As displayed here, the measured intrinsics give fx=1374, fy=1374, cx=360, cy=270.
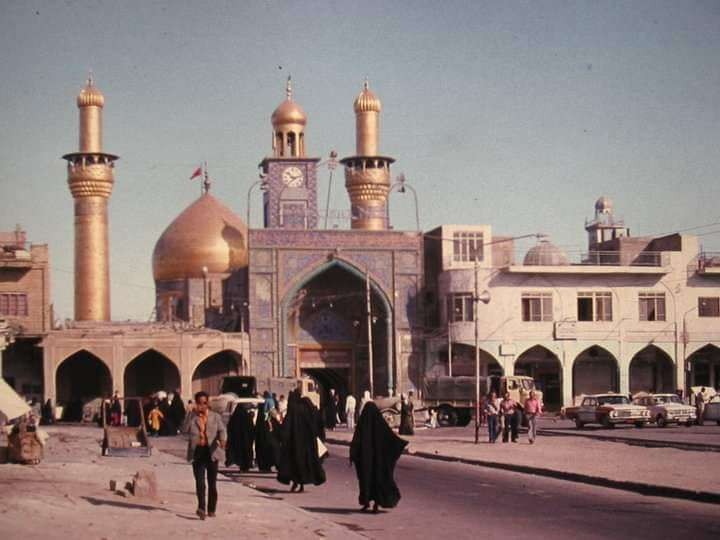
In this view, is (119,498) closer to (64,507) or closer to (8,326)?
(64,507)

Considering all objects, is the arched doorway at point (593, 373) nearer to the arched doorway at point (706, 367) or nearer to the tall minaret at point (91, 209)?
the arched doorway at point (706, 367)

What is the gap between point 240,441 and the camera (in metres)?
21.6

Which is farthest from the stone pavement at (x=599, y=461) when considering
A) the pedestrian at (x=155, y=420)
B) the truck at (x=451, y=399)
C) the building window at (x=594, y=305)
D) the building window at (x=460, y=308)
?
the building window at (x=594, y=305)

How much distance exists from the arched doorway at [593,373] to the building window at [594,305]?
5.58 ft

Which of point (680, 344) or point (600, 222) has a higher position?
point (600, 222)

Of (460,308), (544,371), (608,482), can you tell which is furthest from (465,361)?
(608,482)

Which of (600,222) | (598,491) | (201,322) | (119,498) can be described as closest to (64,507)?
(119,498)

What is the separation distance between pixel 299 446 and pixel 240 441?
4742mm

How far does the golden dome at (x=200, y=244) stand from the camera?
65500 millimetres

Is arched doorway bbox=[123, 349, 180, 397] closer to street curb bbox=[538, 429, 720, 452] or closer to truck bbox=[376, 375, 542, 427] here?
truck bbox=[376, 375, 542, 427]

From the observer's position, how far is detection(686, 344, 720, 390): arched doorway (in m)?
58.0

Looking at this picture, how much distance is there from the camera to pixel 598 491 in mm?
17312

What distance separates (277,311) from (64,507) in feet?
138

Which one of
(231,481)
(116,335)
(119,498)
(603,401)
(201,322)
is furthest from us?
(201,322)
